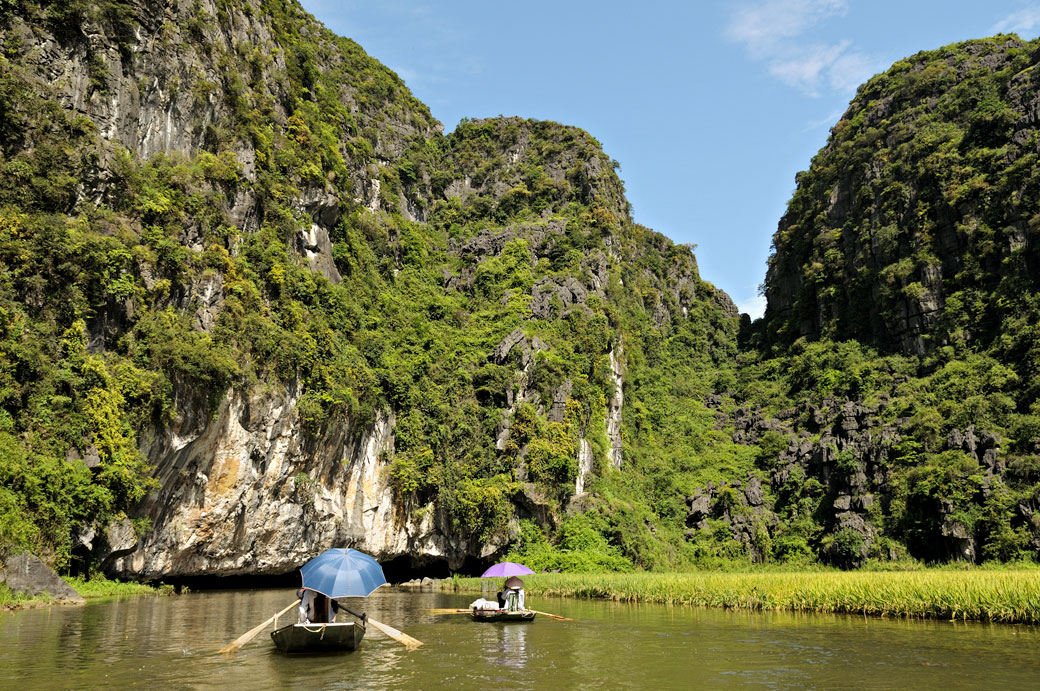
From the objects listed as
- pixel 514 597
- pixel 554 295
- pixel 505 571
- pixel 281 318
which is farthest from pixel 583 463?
pixel 514 597

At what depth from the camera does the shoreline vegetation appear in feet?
60.0

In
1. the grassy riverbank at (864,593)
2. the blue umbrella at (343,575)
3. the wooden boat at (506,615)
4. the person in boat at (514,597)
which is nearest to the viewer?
the blue umbrella at (343,575)

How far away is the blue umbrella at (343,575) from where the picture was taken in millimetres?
12086

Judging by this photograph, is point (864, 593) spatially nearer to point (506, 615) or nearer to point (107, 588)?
point (506, 615)

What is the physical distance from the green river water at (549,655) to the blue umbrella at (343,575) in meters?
1.33

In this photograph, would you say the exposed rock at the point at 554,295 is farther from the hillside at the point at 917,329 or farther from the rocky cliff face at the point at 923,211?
the rocky cliff face at the point at 923,211

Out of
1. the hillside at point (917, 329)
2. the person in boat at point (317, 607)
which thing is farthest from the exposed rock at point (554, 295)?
the person in boat at point (317, 607)

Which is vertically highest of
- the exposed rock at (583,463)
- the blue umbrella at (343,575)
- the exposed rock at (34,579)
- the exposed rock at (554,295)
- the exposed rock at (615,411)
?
the exposed rock at (554,295)

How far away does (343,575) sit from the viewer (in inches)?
485

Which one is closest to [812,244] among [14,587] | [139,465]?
[139,465]

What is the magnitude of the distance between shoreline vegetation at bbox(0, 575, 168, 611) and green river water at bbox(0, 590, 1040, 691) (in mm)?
782

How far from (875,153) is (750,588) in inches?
1926

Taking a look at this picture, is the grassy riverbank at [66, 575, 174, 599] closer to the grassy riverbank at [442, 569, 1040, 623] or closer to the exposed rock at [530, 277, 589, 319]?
the grassy riverbank at [442, 569, 1040, 623]

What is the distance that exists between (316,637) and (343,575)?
1.64 meters
